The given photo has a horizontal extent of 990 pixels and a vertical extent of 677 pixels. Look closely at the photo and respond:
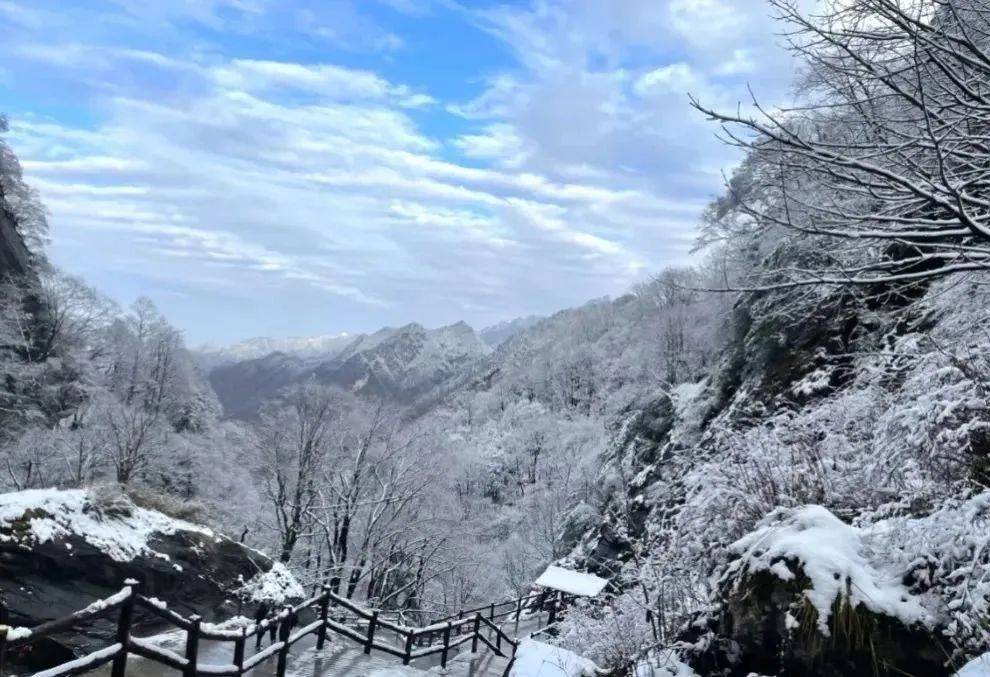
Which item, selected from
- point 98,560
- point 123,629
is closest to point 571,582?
point 98,560

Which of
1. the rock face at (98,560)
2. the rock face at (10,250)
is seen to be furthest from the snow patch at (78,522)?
the rock face at (10,250)

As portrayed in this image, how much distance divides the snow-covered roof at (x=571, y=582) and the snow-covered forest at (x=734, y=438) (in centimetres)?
187

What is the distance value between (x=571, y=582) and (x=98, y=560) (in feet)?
51.5

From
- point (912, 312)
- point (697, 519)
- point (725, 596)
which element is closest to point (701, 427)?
point (912, 312)

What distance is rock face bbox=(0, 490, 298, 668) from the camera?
9.84 meters

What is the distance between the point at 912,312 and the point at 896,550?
782cm

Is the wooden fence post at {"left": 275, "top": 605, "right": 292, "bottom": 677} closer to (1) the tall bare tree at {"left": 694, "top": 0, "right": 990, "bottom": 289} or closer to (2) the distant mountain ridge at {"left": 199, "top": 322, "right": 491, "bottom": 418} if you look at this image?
(1) the tall bare tree at {"left": 694, "top": 0, "right": 990, "bottom": 289}

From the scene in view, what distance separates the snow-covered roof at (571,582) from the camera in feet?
71.2

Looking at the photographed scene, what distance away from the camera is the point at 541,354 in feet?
331

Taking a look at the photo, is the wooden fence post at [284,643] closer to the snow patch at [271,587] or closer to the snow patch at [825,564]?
the snow patch at [271,587]

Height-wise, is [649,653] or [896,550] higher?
[896,550]

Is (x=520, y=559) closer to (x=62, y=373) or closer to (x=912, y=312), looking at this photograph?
(x=62, y=373)

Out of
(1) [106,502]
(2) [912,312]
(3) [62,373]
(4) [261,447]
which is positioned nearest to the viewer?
(2) [912,312]

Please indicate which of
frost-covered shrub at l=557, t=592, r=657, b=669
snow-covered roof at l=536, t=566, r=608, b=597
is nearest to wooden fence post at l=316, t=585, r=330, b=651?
frost-covered shrub at l=557, t=592, r=657, b=669
